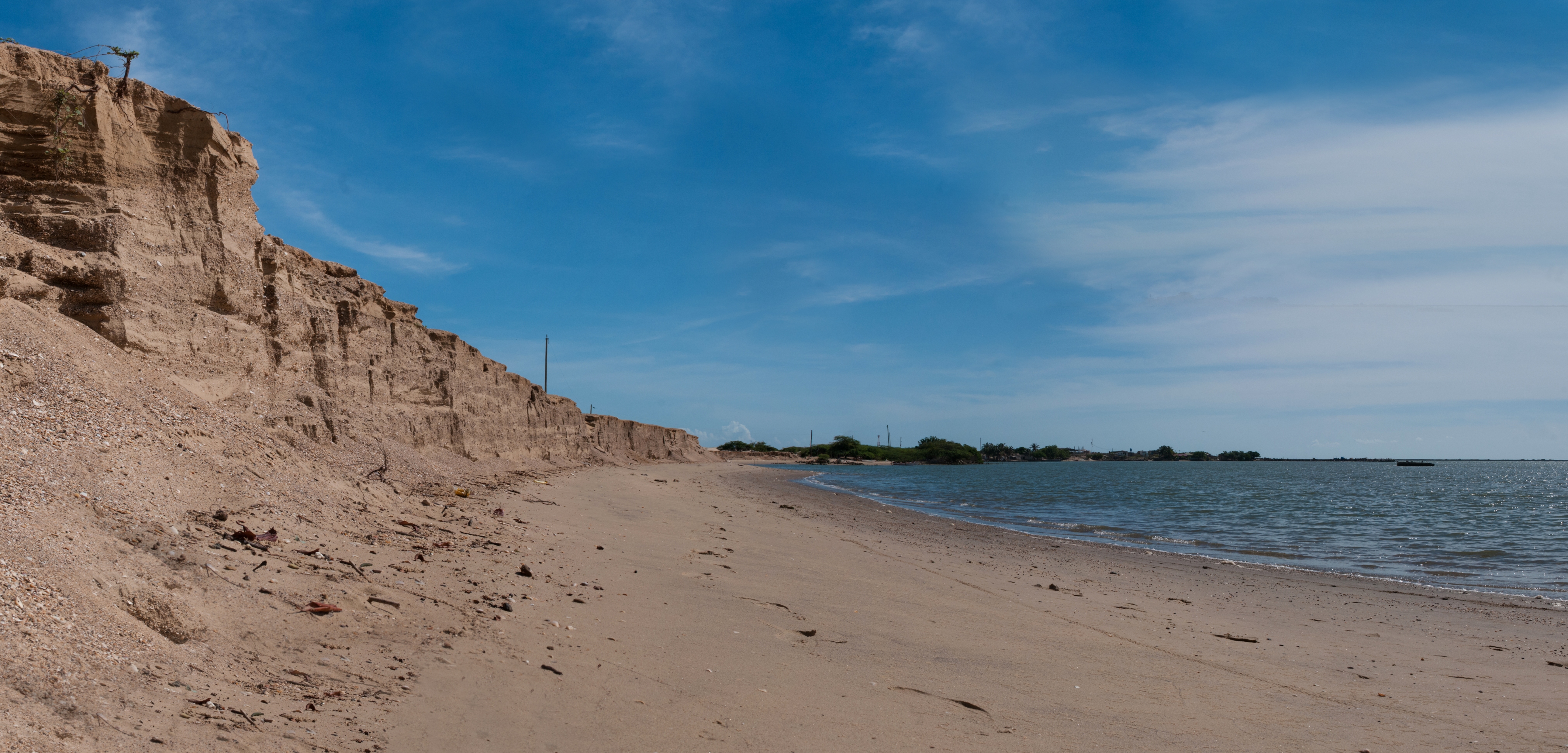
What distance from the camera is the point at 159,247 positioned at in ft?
26.7

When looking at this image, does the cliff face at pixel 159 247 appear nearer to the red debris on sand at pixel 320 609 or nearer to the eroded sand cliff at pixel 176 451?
the eroded sand cliff at pixel 176 451

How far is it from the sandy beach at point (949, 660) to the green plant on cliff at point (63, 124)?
646 centimetres

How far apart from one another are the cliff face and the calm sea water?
14043 mm

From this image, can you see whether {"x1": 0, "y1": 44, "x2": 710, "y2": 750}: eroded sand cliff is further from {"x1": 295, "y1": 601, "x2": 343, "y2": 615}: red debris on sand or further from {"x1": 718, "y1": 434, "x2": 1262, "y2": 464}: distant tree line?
{"x1": 718, "y1": 434, "x2": 1262, "y2": 464}: distant tree line

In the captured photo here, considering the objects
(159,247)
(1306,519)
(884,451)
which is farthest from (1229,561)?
(884,451)

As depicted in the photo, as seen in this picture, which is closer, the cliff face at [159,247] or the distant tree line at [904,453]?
the cliff face at [159,247]

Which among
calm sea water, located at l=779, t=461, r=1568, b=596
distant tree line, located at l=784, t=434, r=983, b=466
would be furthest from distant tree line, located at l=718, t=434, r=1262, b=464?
calm sea water, located at l=779, t=461, r=1568, b=596

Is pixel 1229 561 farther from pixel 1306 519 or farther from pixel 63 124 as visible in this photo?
pixel 63 124

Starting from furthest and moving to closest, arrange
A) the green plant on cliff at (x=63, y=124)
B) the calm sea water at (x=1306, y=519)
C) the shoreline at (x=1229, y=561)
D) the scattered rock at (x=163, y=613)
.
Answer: the calm sea water at (x=1306, y=519) < the shoreline at (x=1229, y=561) < the green plant on cliff at (x=63, y=124) < the scattered rock at (x=163, y=613)

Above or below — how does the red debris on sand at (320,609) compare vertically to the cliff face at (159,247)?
below

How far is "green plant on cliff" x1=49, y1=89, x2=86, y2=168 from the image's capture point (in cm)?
792

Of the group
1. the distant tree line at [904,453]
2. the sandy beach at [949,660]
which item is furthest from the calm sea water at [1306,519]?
the distant tree line at [904,453]

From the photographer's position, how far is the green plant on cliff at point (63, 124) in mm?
7922

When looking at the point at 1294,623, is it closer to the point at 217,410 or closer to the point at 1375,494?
the point at 217,410
